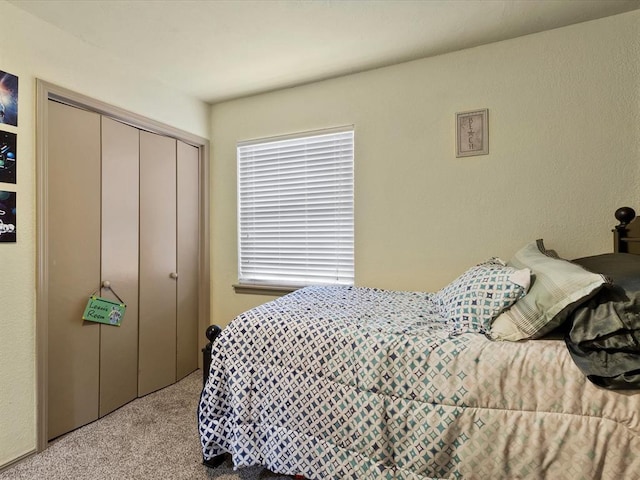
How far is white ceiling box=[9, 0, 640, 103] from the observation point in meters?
1.71

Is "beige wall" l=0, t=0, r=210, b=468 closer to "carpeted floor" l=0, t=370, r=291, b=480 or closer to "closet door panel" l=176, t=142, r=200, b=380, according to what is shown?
"carpeted floor" l=0, t=370, r=291, b=480

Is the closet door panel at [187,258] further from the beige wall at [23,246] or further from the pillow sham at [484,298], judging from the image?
the pillow sham at [484,298]

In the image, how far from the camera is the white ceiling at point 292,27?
171 centimetres

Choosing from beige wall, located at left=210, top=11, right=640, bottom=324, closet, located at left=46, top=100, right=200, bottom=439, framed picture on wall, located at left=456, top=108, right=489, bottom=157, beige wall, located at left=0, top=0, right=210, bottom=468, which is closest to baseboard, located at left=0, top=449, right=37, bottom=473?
beige wall, located at left=0, top=0, right=210, bottom=468

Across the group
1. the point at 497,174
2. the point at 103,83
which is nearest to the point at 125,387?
the point at 103,83

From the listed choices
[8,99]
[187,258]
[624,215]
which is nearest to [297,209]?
[187,258]

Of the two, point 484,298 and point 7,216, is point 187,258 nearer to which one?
point 7,216

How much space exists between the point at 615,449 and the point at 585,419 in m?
0.10

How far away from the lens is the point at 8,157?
5.47 feet

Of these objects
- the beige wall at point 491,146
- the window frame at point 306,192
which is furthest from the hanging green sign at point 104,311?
the beige wall at point 491,146

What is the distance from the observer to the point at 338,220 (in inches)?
101

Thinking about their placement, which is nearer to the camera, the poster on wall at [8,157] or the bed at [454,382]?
the bed at [454,382]

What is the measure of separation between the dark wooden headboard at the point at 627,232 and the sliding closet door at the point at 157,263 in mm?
3012

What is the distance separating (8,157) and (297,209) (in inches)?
70.5
